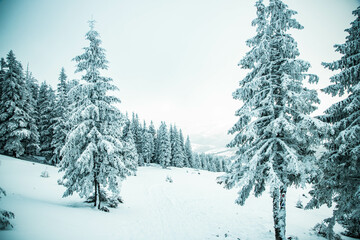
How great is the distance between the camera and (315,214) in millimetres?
18516

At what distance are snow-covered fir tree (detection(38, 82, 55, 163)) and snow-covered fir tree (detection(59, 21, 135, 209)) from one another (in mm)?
22766

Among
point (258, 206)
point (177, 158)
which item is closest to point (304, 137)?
point (258, 206)

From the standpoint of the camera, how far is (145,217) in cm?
1346

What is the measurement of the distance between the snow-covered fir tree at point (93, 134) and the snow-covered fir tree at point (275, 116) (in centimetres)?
807

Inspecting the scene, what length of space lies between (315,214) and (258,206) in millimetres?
6065

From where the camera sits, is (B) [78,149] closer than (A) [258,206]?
Yes

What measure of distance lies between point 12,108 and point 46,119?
743 cm

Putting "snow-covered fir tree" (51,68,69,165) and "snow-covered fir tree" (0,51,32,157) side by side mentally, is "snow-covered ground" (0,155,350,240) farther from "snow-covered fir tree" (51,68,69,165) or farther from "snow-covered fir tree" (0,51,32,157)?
"snow-covered fir tree" (51,68,69,165)

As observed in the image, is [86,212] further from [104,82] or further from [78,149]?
[104,82]

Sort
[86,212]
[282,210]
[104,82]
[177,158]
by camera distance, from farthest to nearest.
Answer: [177,158] < [104,82] < [86,212] < [282,210]

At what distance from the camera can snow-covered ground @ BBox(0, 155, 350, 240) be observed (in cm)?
812

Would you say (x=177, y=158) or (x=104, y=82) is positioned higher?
(x=104, y=82)

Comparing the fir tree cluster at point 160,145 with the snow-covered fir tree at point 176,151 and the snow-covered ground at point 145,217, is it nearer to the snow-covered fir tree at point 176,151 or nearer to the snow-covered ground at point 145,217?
the snow-covered fir tree at point 176,151

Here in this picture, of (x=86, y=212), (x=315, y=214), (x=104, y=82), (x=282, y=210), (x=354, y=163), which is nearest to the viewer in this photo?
(x=354, y=163)
